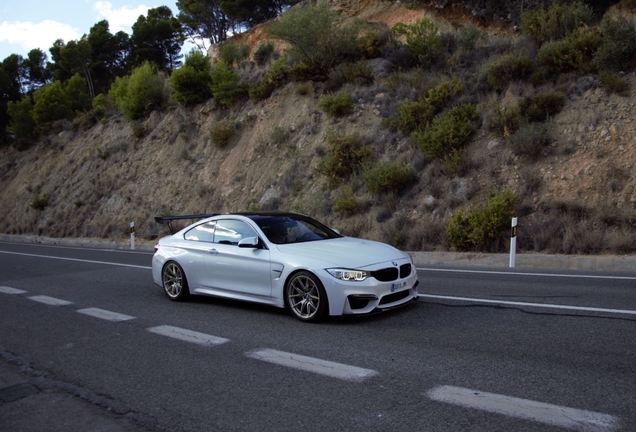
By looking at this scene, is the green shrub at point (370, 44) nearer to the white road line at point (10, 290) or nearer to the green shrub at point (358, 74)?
the green shrub at point (358, 74)

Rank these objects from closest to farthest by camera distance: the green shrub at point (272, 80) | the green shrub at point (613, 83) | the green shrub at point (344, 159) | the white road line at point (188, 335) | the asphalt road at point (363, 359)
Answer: the asphalt road at point (363, 359) < the white road line at point (188, 335) < the green shrub at point (613, 83) < the green shrub at point (344, 159) < the green shrub at point (272, 80)

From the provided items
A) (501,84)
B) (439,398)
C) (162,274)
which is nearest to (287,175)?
(501,84)

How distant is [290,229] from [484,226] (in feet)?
25.0

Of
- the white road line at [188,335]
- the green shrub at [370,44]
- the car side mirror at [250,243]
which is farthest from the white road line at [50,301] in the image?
the green shrub at [370,44]

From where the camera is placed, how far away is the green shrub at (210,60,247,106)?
29.7 meters

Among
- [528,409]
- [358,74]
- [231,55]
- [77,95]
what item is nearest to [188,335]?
[528,409]

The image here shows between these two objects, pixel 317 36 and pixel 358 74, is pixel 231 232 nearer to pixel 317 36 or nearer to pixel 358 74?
pixel 358 74

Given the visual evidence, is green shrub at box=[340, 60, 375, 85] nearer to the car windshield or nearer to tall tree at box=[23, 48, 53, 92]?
the car windshield

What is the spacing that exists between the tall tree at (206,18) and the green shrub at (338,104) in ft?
92.0

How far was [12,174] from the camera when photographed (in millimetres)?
44469

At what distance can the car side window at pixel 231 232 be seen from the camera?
28.1ft

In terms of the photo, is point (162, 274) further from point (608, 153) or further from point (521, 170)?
point (608, 153)

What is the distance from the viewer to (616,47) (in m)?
18.6

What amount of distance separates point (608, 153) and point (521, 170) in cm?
232
